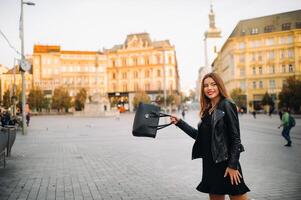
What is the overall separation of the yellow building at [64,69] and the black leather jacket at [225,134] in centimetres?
10091

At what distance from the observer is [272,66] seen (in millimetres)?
66500

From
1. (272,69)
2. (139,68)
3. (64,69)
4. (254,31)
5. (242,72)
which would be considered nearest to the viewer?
(272,69)

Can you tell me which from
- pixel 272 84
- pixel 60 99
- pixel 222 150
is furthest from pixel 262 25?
pixel 222 150

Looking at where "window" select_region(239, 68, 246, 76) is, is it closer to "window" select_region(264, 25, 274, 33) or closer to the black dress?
"window" select_region(264, 25, 274, 33)

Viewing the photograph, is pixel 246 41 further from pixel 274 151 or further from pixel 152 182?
pixel 152 182

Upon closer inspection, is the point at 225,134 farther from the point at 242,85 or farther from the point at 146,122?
the point at 242,85

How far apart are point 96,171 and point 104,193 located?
2394mm

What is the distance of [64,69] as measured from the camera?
347 feet

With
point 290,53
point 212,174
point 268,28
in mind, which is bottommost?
point 212,174

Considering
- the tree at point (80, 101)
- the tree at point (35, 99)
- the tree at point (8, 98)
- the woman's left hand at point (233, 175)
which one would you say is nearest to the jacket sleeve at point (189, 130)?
the woman's left hand at point (233, 175)

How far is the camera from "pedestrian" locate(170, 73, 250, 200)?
360cm

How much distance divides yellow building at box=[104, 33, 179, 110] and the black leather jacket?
334 feet

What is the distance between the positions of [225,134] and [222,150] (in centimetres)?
19

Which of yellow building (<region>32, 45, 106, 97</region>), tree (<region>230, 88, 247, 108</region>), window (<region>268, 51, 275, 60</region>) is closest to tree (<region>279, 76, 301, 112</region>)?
window (<region>268, 51, 275, 60</region>)
